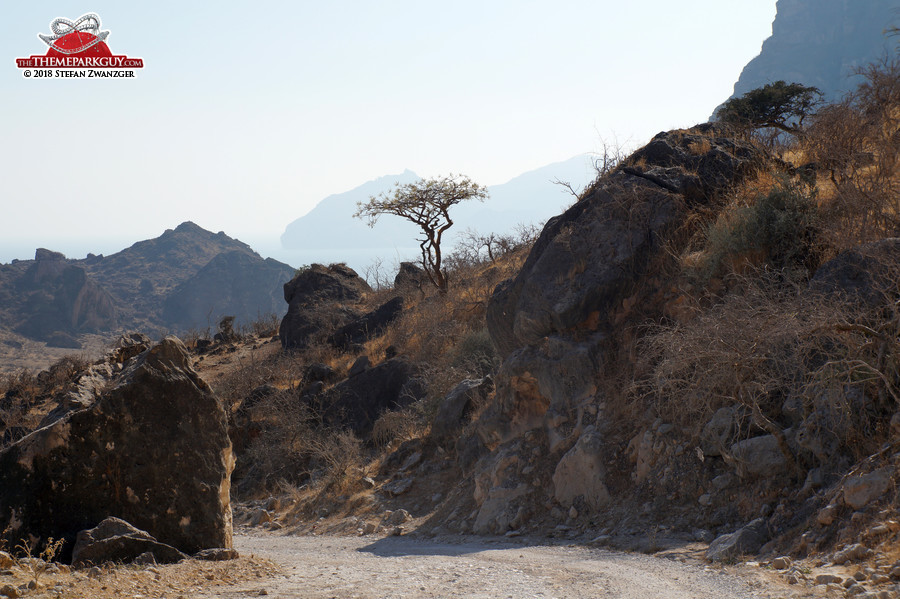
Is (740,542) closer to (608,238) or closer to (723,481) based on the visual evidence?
(723,481)

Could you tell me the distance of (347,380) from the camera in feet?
53.5

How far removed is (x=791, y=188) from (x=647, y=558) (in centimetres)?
532

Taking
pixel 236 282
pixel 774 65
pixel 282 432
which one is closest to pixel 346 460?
pixel 282 432

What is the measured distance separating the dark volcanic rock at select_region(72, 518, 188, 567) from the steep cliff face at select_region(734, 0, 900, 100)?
101 meters

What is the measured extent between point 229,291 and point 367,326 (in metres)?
57.6

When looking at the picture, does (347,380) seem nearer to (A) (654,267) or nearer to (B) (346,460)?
(B) (346,460)

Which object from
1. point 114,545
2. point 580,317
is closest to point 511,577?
point 114,545

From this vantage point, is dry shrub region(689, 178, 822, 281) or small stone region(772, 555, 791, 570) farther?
dry shrub region(689, 178, 822, 281)

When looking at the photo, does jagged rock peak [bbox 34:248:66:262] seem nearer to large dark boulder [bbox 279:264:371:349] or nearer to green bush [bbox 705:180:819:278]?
large dark boulder [bbox 279:264:371:349]

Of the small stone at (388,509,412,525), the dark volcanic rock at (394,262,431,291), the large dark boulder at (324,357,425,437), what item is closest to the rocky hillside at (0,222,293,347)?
the dark volcanic rock at (394,262,431,291)

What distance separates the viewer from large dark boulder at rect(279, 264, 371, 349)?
77.5 ft

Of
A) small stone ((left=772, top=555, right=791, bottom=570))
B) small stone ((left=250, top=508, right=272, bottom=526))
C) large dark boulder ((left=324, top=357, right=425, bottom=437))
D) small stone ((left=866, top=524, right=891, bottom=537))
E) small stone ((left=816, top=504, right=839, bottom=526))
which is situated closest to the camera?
small stone ((left=866, top=524, right=891, bottom=537))

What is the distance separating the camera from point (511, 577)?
17.0ft

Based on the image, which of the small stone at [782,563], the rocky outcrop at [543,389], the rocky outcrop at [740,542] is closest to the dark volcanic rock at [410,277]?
the rocky outcrop at [543,389]
